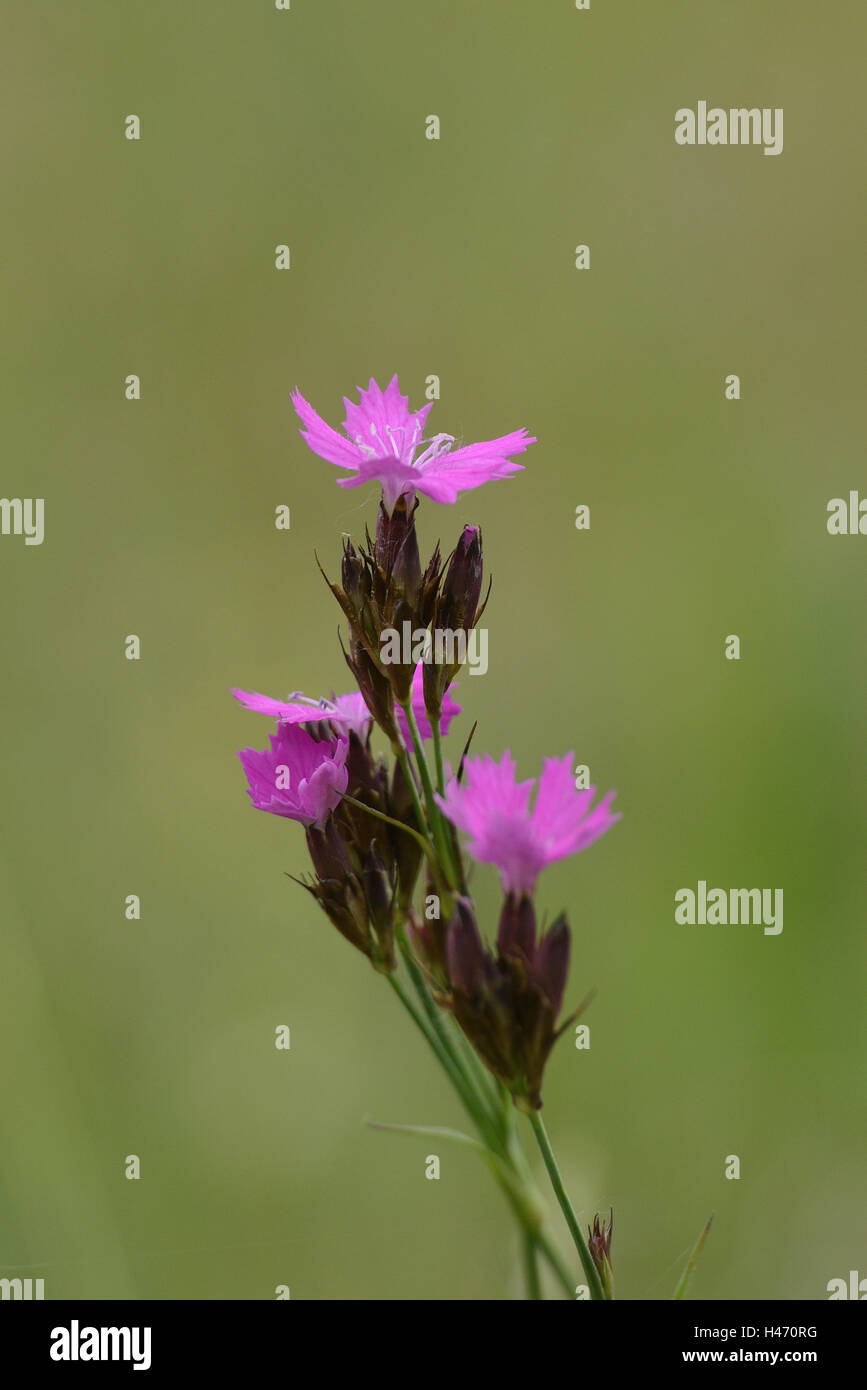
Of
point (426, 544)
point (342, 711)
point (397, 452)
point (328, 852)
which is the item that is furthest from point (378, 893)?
point (426, 544)

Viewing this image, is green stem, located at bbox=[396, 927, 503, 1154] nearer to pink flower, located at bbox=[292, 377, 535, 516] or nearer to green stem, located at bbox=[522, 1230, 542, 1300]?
green stem, located at bbox=[522, 1230, 542, 1300]

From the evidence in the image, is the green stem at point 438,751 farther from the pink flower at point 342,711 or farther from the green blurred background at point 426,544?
the green blurred background at point 426,544

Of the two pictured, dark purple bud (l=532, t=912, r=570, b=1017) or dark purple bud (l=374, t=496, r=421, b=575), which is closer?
dark purple bud (l=532, t=912, r=570, b=1017)

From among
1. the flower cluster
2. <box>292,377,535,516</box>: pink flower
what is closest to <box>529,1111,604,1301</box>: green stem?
the flower cluster

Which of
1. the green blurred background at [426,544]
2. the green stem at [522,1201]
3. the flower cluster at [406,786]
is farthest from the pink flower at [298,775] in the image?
the green blurred background at [426,544]
